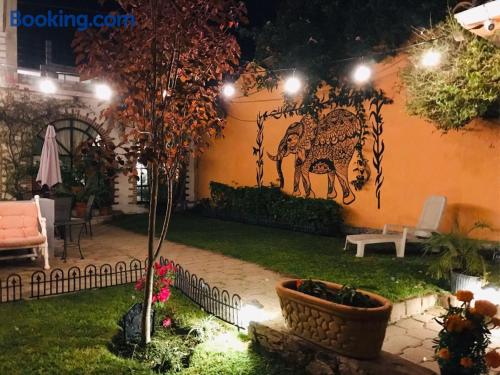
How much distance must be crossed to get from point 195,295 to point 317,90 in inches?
271

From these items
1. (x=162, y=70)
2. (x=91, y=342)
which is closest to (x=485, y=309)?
(x=162, y=70)

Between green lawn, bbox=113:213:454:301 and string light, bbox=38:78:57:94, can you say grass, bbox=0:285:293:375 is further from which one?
string light, bbox=38:78:57:94

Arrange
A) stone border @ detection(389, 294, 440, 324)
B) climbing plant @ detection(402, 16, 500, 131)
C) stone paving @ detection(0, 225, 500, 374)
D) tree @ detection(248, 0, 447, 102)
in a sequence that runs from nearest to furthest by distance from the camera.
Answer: stone paving @ detection(0, 225, 500, 374) → stone border @ detection(389, 294, 440, 324) → climbing plant @ detection(402, 16, 500, 131) → tree @ detection(248, 0, 447, 102)

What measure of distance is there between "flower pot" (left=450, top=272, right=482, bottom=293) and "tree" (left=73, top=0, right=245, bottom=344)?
11.3 feet

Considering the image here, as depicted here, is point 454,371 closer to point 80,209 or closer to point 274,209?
point 274,209

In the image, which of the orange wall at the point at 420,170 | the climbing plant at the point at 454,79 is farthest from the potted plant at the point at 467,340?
the orange wall at the point at 420,170

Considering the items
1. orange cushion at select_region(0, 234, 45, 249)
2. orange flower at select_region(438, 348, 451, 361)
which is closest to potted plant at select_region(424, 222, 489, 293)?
orange flower at select_region(438, 348, 451, 361)

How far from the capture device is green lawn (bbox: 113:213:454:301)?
→ 5664 millimetres

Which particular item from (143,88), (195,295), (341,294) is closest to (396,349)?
(341,294)

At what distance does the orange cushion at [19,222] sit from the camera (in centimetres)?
693

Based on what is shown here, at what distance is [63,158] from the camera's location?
12.9 meters

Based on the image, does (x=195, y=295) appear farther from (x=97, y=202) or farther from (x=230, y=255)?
(x=97, y=202)

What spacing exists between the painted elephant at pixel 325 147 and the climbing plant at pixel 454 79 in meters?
2.67

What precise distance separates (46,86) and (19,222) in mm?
6295
